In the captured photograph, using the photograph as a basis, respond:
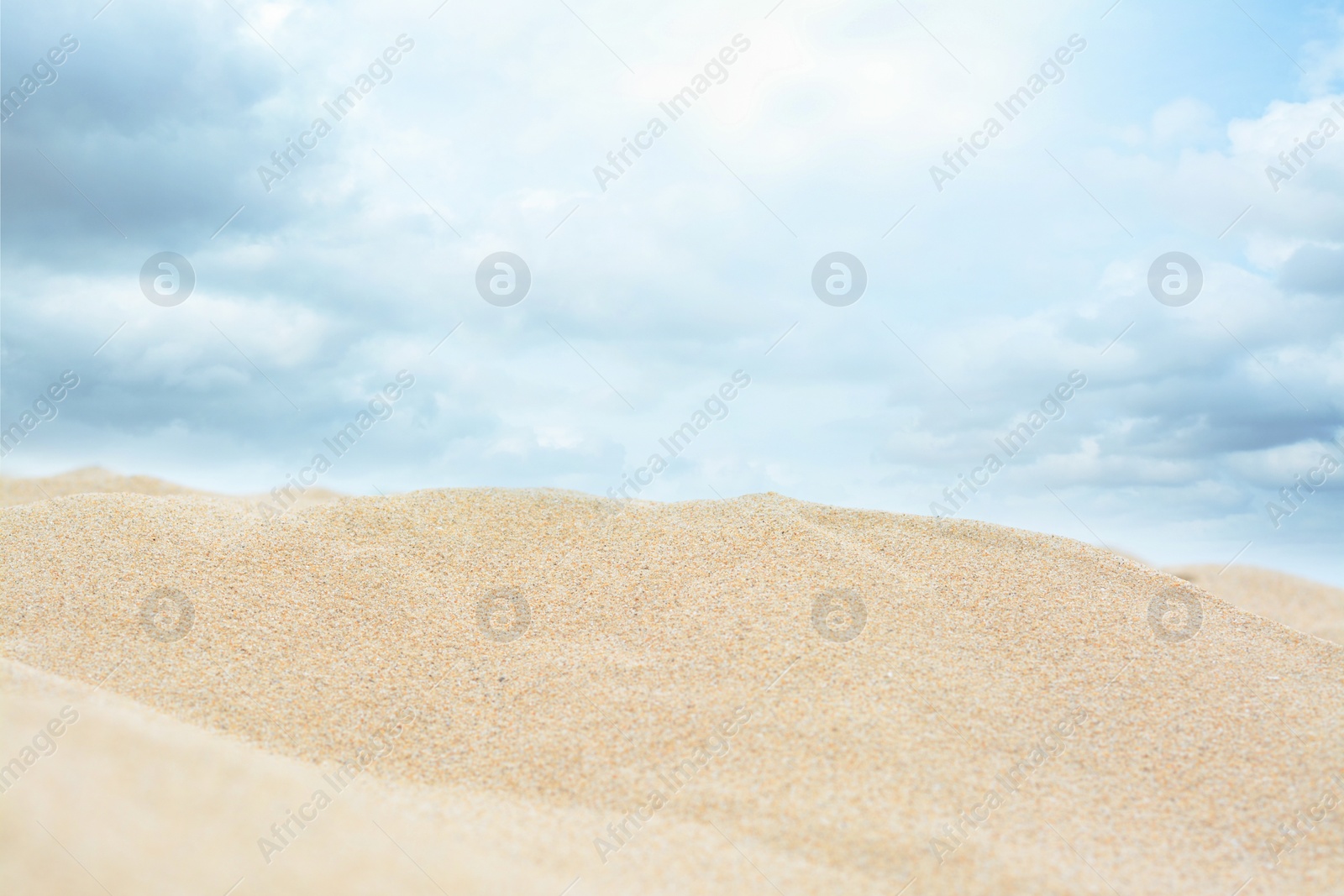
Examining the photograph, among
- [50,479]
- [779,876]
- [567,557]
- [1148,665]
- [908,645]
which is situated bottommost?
[50,479]

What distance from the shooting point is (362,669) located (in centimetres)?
656

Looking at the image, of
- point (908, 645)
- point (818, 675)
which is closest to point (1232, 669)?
point (908, 645)

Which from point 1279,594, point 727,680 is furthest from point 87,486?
point 1279,594

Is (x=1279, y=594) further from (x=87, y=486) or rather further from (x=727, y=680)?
(x=87, y=486)

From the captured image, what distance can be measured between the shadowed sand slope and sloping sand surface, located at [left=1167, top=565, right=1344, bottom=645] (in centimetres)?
299

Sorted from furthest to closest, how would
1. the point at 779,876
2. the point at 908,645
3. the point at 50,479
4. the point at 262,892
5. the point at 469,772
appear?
the point at 50,479, the point at 908,645, the point at 469,772, the point at 779,876, the point at 262,892

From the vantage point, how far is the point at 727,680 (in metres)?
6.18

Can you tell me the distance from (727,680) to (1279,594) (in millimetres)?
8168

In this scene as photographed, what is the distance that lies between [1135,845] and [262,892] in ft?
14.4

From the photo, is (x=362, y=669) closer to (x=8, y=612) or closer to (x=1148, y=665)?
(x=8, y=612)

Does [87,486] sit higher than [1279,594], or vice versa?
[1279,594]

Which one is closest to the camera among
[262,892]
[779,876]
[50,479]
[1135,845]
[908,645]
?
[262,892]

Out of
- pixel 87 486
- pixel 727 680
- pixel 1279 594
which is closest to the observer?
pixel 727 680

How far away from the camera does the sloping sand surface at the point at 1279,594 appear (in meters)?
9.99
